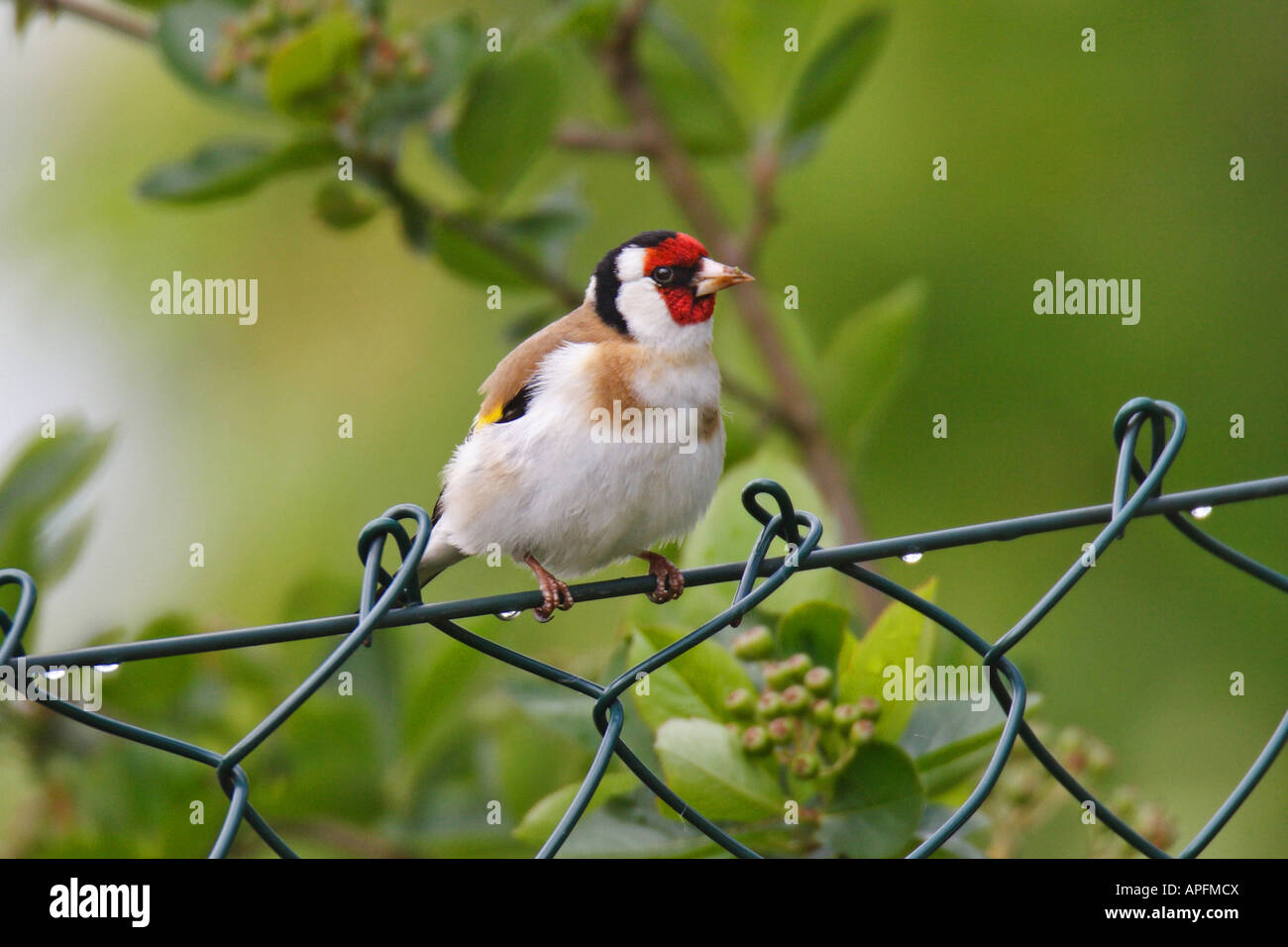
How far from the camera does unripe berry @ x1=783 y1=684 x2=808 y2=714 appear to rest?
2.22 metres

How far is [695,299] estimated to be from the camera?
3291mm

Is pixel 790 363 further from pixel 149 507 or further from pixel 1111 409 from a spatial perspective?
pixel 149 507

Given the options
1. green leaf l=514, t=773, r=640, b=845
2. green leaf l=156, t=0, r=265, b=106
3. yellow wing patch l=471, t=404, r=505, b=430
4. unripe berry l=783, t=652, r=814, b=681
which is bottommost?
green leaf l=514, t=773, r=640, b=845

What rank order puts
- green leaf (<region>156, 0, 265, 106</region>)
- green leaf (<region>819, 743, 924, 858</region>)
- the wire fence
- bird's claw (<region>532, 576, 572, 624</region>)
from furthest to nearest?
green leaf (<region>156, 0, 265, 106</region>)
bird's claw (<region>532, 576, 572, 624</region>)
green leaf (<region>819, 743, 924, 858</region>)
the wire fence

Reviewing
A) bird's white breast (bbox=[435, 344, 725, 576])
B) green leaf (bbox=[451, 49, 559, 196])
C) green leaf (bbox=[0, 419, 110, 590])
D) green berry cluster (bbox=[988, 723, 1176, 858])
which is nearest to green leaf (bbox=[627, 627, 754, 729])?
bird's white breast (bbox=[435, 344, 725, 576])

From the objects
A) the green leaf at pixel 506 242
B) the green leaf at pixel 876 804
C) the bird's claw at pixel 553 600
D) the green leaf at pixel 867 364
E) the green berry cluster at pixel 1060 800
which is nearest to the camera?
the green leaf at pixel 876 804

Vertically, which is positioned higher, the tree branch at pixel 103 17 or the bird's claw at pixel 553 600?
the tree branch at pixel 103 17

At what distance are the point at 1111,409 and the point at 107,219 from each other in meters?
4.18

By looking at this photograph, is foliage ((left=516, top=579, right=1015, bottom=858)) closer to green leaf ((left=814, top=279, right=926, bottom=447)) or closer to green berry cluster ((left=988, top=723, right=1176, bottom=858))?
green berry cluster ((left=988, top=723, right=1176, bottom=858))

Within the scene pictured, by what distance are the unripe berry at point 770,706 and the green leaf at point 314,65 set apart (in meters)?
1.78

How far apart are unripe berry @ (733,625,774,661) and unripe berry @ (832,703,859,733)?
0.15 m

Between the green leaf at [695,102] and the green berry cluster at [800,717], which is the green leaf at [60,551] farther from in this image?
the green leaf at [695,102]

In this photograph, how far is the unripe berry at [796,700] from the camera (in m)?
2.22

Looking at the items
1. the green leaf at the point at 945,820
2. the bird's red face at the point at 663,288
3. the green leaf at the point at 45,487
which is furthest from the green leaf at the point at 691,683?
the green leaf at the point at 45,487
